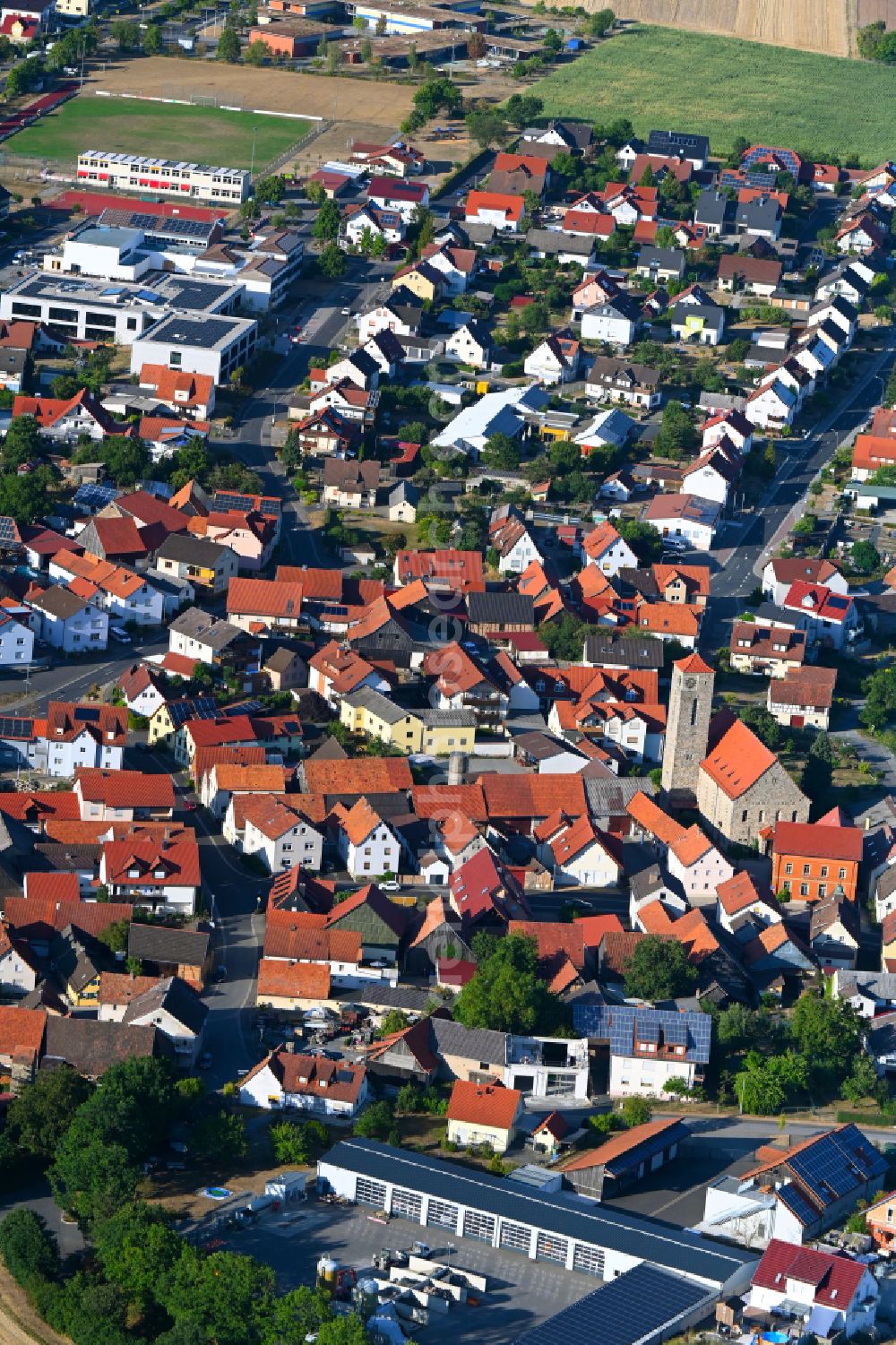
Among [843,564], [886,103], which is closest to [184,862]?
[843,564]

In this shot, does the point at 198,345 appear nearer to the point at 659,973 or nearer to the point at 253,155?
the point at 253,155

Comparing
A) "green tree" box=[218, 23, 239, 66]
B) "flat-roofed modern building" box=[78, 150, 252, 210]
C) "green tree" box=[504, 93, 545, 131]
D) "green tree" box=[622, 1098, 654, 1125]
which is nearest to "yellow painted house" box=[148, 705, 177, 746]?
"green tree" box=[622, 1098, 654, 1125]

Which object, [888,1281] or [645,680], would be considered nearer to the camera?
[888,1281]

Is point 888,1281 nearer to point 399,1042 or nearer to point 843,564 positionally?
point 399,1042

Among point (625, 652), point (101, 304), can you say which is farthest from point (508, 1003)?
point (101, 304)

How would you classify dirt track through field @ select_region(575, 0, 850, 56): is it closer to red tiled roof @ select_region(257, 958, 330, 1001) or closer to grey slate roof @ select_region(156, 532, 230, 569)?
grey slate roof @ select_region(156, 532, 230, 569)
